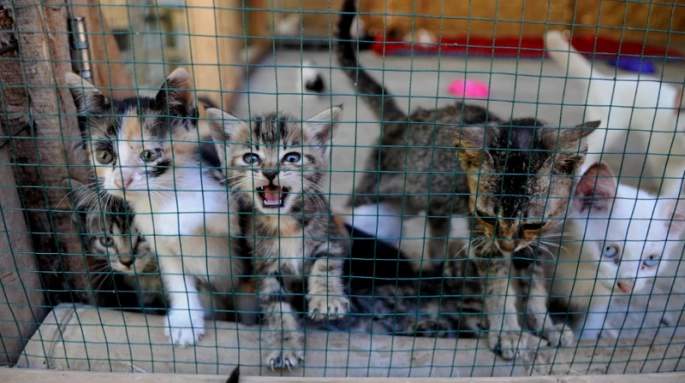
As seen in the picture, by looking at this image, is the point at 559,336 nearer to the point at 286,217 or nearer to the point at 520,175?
the point at 520,175

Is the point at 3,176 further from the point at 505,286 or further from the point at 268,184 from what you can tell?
the point at 505,286

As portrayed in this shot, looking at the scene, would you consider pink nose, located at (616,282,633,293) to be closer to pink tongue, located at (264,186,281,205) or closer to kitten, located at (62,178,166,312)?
pink tongue, located at (264,186,281,205)

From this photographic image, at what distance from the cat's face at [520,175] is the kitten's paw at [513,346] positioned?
433 millimetres

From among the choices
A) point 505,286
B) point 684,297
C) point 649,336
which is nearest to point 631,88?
point 684,297

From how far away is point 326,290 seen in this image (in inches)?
96.4

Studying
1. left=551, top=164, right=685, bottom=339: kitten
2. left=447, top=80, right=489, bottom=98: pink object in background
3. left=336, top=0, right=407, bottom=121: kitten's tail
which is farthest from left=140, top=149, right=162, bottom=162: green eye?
left=447, top=80, right=489, bottom=98: pink object in background

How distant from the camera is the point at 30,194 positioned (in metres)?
2.70

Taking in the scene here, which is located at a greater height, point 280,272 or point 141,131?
point 141,131

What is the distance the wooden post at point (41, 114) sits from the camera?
242 centimetres

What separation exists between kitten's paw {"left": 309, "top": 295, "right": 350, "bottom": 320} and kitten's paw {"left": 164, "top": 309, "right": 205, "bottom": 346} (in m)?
0.55

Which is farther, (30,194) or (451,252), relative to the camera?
(451,252)

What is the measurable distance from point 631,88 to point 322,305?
110 inches

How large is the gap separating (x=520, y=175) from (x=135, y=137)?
159 centimetres

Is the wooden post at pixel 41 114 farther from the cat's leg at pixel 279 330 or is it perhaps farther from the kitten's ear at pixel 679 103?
the kitten's ear at pixel 679 103
